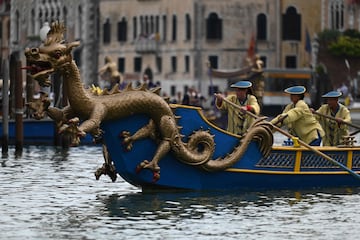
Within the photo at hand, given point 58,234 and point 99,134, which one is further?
point 99,134

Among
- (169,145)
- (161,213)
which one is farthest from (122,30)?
(161,213)

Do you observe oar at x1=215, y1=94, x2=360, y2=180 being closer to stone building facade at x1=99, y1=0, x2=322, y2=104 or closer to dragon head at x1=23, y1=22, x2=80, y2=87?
dragon head at x1=23, y1=22, x2=80, y2=87

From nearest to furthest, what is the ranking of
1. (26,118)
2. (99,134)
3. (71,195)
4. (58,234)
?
(58,234), (99,134), (71,195), (26,118)

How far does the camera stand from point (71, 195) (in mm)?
23156

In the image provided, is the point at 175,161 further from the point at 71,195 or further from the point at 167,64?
the point at 167,64

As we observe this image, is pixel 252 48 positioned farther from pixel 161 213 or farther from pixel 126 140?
pixel 161 213

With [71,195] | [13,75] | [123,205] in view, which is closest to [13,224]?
[123,205]

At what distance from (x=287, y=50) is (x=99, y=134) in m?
61.8

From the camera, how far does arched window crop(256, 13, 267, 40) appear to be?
82.9 metres

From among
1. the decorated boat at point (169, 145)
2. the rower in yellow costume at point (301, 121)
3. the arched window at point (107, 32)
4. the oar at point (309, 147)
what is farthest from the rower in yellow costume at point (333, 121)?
the arched window at point (107, 32)

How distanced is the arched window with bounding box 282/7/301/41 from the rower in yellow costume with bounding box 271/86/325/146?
5884 cm

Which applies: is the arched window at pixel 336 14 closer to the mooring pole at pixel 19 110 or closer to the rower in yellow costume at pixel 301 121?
the mooring pole at pixel 19 110

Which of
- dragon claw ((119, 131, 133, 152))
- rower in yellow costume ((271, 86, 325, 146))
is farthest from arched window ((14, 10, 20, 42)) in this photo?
dragon claw ((119, 131, 133, 152))

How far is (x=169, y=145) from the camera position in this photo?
21.9 meters
